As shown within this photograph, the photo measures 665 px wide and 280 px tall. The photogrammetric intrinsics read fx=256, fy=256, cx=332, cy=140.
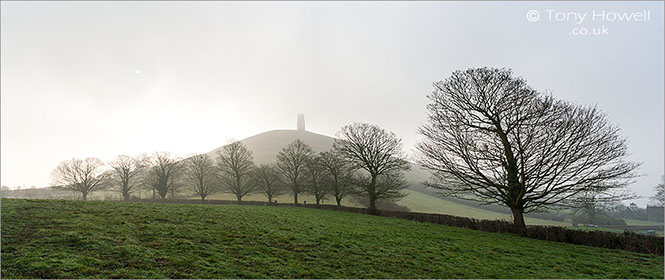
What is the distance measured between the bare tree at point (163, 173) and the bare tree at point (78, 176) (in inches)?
447

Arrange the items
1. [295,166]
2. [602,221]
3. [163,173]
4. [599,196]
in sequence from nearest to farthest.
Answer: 1. [599,196]
2. [602,221]
3. [295,166]
4. [163,173]

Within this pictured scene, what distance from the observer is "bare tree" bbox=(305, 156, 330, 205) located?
53406 mm

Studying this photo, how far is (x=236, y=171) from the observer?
62.5 meters

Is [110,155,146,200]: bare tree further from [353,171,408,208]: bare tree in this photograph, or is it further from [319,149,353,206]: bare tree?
[353,171,408,208]: bare tree

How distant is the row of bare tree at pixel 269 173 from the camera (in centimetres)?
4462

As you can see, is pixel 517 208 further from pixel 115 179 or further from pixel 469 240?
pixel 115 179

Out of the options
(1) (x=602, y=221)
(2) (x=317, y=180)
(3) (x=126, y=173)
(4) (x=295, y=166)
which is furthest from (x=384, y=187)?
(3) (x=126, y=173)

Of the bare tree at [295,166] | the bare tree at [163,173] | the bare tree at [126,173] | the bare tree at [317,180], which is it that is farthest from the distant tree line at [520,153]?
the bare tree at [126,173]

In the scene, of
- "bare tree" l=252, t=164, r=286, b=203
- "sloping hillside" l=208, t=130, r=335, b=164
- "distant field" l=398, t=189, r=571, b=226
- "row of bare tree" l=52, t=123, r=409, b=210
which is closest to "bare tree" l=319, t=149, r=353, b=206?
"row of bare tree" l=52, t=123, r=409, b=210

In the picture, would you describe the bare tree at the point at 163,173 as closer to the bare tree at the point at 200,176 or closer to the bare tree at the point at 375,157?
the bare tree at the point at 200,176

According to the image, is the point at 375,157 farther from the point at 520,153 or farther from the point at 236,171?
the point at 236,171

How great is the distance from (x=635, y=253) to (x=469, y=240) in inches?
390

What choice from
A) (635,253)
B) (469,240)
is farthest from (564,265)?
(635,253)

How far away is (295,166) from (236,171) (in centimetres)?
1460
